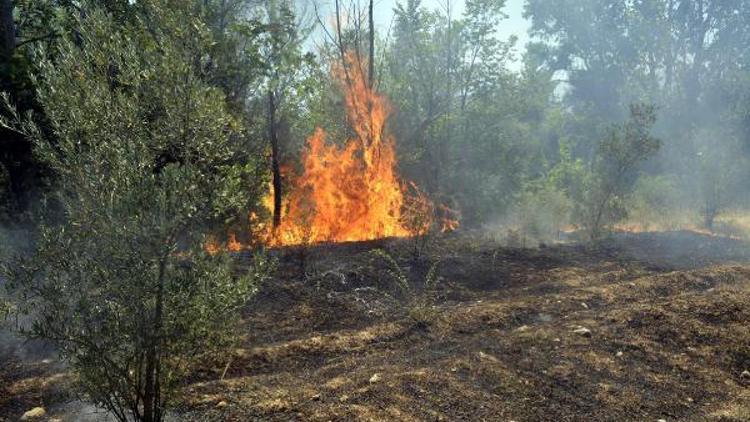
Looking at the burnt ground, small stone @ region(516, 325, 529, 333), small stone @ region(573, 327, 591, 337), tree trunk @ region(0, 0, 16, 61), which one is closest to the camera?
the burnt ground

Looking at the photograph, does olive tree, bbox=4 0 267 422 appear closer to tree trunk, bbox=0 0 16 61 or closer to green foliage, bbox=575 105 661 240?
tree trunk, bbox=0 0 16 61

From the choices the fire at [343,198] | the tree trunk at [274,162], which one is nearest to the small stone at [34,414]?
the tree trunk at [274,162]

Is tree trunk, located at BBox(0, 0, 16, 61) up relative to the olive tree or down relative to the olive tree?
up

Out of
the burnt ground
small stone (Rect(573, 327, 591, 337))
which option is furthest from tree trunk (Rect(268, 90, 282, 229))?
small stone (Rect(573, 327, 591, 337))

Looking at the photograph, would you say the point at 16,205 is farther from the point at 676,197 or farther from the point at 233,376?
the point at 676,197

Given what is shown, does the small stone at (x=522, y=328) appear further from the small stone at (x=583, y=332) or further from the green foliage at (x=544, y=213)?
the green foliage at (x=544, y=213)

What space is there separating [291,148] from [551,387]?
945 cm

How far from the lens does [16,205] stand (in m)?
8.43

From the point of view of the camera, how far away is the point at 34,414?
4469 mm

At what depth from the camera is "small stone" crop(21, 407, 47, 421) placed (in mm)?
4422

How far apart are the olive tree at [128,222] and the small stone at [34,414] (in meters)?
1.51

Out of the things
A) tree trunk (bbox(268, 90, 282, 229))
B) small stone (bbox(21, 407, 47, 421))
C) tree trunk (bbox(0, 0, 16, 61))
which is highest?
tree trunk (bbox(0, 0, 16, 61))

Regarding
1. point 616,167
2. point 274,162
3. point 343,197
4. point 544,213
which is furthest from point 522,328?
point 544,213

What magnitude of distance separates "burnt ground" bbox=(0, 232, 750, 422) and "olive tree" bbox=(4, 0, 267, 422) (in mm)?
1041
